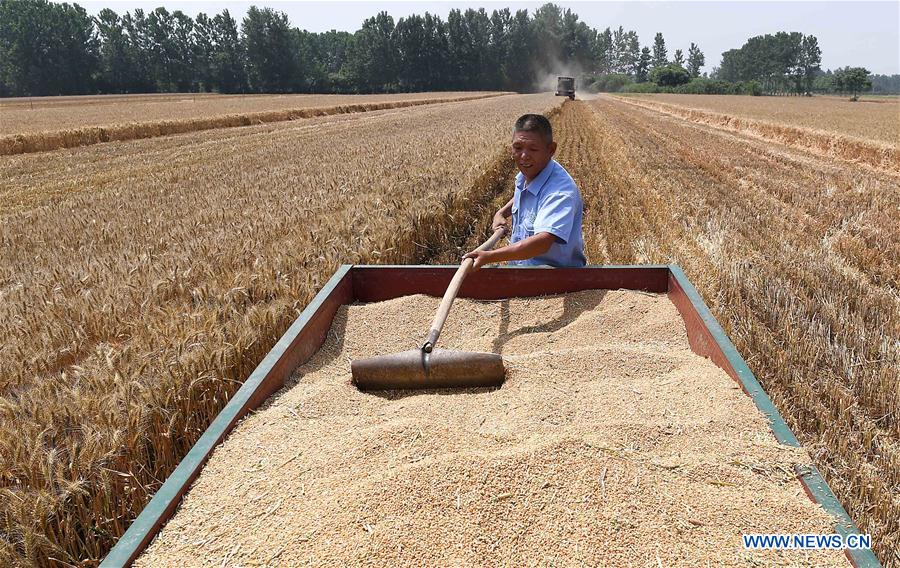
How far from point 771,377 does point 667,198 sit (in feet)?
19.3

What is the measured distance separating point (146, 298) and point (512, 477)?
2821 millimetres

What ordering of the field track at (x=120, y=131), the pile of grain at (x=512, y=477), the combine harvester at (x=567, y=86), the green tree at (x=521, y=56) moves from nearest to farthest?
the pile of grain at (x=512, y=477), the field track at (x=120, y=131), the combine harvester at (x=567, y=86), the green tree at (x=521, y=56)

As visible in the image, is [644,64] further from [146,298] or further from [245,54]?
[146,298]

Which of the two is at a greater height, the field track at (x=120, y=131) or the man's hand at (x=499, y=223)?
the field track at (x=120, y=131)

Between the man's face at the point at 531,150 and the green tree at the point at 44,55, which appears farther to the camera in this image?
the green tree at the point at 44,55

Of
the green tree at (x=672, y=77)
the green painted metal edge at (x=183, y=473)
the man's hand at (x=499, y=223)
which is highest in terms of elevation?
the green tree at (x=672, y=77)

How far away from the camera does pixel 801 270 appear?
5055mm

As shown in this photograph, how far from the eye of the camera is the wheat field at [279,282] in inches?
84.0

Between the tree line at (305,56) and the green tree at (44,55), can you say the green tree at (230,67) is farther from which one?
the green tree at (44,55)

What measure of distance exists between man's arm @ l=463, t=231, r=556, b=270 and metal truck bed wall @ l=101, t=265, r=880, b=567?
0.93 ft

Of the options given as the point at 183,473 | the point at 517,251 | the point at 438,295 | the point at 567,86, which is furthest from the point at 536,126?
the point at 567,86

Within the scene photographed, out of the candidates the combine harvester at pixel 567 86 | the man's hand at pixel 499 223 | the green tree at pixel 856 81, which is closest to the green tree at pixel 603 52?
the green tree at pixel 856 81

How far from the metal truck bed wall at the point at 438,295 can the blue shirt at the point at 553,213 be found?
0.20m

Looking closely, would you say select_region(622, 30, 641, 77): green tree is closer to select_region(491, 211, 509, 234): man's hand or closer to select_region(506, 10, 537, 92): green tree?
select_region(506, 10, 537, 92): green tree
